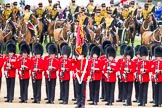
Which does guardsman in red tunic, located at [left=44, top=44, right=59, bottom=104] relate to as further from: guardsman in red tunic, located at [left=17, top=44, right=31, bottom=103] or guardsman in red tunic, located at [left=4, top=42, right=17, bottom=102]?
guardsman in red tunic, located at [left=4, top=42, right=17, bottom=102]

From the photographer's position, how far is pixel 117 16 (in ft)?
124

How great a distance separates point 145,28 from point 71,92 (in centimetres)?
806

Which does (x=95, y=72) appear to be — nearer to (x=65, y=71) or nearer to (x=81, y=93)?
(x=65, y=71)

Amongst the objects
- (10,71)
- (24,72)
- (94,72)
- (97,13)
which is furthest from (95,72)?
(97,13)

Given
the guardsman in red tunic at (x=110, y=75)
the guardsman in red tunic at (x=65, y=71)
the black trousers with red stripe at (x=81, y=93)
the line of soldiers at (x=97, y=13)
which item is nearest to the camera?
the black trousers with red stripe at (x=81, y=93)

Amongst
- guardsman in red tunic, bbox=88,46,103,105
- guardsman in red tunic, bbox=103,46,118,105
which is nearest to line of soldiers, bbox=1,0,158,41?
guardsman in red tunic, bbox=88,46,103,105

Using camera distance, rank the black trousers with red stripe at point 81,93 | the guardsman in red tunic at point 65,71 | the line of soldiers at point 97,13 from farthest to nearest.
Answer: the line of soldiers at point 97,13, the guardsman in red tunic at point 65,71, the black trousers with red stripe at point 81,93

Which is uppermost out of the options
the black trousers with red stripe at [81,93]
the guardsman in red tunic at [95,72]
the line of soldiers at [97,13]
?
the line of soldiers at [97,13]

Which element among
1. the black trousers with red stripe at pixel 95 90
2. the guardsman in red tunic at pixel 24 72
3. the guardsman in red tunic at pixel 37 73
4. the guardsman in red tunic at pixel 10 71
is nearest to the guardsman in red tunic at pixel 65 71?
the guardsman in red tunic at pixel 37 73

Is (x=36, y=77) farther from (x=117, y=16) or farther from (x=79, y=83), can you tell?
(x=117, y=16)

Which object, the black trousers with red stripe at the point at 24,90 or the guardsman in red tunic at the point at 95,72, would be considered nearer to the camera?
the guardsman in red tunic at the point at 95,72

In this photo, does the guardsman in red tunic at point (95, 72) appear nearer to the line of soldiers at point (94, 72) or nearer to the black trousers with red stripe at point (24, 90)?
the line of soldiers at point (94, 72)

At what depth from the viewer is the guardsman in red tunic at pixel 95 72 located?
84.8 ft

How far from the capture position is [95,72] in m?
26.0
